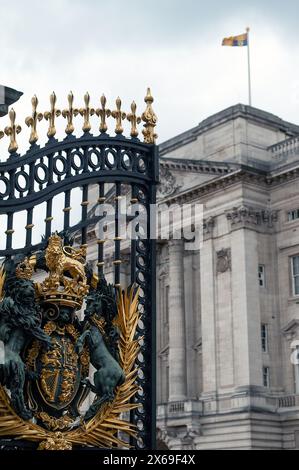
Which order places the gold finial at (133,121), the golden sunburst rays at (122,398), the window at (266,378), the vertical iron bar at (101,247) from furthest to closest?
1. the window at (266,378)
2. the gold finial at (133,121)
3. the vertical iron bar at (101,247)
4. the golden sunburst rays at (122,398)

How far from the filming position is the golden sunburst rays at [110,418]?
898 centimetres

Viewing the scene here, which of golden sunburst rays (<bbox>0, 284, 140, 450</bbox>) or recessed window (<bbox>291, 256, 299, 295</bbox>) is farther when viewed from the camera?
recessed window (<bbox>291, 256, 299, 295</bbox>)

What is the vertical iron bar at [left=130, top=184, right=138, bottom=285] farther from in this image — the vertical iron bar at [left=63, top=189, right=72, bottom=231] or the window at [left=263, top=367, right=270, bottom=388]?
the window at [left=263, top=367, right=270, bottom=388]

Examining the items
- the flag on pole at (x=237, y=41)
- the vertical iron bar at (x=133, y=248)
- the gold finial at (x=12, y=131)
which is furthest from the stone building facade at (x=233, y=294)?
the gold finial at (x=12, y=131)

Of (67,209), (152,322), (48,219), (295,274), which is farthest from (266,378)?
(48,219)

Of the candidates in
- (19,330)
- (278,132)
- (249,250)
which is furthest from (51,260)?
(278,132)

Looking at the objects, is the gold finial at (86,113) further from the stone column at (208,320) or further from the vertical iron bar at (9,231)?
the stone column at (208,320)

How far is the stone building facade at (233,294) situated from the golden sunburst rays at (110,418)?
Answer: 30.6m

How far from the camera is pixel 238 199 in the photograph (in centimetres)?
4356

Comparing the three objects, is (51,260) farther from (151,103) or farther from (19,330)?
(151,103)

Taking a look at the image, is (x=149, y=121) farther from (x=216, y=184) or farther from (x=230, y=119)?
(x=230, y=119)

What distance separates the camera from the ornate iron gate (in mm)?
9648

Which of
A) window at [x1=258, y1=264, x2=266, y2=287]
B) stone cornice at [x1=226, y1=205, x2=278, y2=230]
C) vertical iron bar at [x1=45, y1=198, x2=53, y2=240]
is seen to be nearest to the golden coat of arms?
vertical iron bar at [x1=45, y1=198, x2=53, y2=240]

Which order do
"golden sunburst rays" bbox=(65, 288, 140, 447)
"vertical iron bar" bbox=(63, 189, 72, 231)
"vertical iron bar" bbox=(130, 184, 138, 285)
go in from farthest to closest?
"vertical iron bar" bbox=(130, 184, 138, 285) → "vertical iron bar" bbox=(63, 189, 72, 231) → "golden sunburst rays" bbox=(65, 288, 140, 447)
